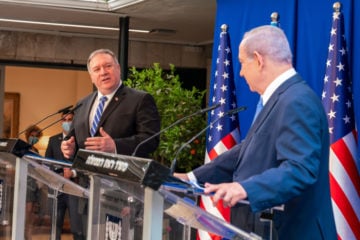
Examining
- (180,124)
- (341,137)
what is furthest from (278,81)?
(180,124)

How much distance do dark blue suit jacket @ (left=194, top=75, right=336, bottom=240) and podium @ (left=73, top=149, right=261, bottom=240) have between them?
0.54 ft

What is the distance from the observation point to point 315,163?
2.30m

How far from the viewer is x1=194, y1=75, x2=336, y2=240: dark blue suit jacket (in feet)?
7.34

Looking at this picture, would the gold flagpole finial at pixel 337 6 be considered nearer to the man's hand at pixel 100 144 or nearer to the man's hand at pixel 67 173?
the man's hand at pixel 100 144

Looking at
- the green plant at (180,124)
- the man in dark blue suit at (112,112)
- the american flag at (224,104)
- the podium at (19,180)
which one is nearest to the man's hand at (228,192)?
the podium at (19,180)

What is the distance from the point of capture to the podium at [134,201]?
2105 millimetres

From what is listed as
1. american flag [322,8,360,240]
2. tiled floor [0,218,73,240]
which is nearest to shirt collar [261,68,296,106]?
tiled floor [0,218,73,240]

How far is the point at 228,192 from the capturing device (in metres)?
2.17

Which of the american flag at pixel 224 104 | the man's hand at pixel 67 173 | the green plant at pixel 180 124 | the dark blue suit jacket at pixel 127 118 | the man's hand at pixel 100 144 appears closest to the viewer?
the man's hand at pixel 67 173

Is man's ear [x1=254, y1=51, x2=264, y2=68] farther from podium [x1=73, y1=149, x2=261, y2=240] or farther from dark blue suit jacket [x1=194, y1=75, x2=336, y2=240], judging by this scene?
podium [x1=73, y1=149, x2=261, y2=240]

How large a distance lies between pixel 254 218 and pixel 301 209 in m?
0.19

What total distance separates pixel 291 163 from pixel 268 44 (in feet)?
1.34

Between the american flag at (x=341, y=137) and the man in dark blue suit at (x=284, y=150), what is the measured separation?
7.00 feet

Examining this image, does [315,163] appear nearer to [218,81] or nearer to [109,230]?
[109,230]
